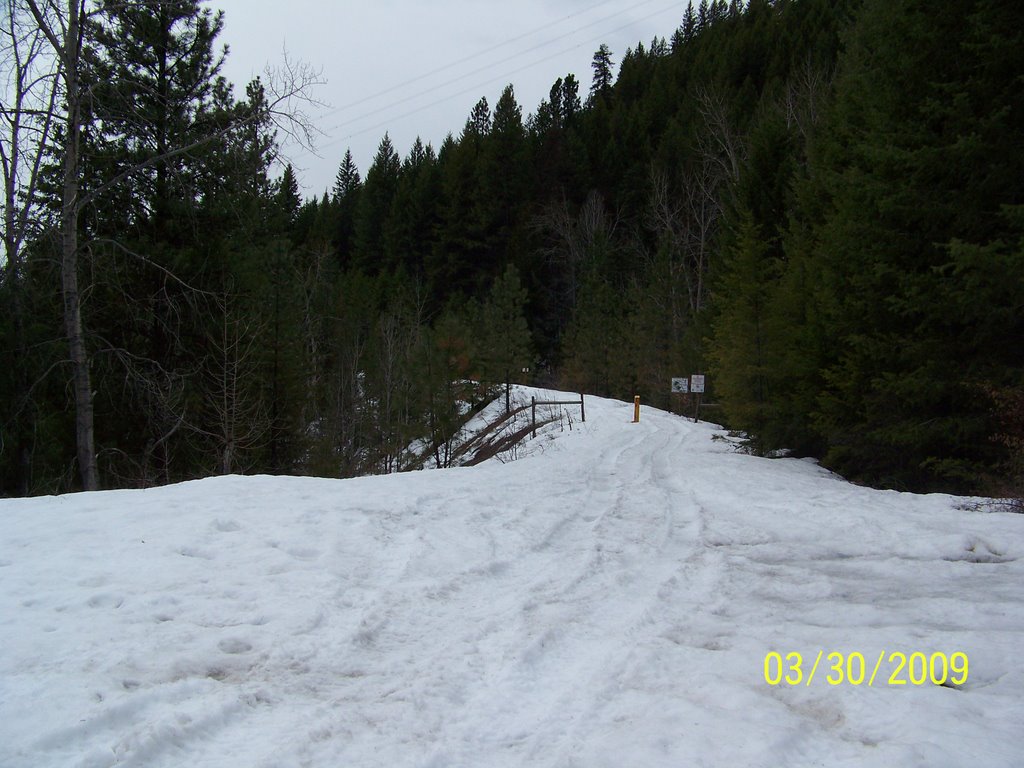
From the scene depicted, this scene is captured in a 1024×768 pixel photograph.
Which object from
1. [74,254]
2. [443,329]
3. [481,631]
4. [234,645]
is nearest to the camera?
[234,645]

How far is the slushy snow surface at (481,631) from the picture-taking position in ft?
10.7

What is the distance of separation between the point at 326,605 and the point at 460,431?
22.0m

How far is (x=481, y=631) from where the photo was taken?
479 centimetres

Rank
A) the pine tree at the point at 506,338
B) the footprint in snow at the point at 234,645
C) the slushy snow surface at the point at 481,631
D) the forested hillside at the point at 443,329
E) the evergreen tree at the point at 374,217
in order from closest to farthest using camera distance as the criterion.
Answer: the slushy snow surface at the point at 481,631 → the footprint in snow at the point at 234,645 → the forested hillside at the point at 443,329 → the pine tree at the point at 506,338 → the evergreen tree at the point at 374,217

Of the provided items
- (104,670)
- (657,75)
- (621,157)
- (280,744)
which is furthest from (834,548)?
(657,75)

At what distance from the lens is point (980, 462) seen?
10391mm

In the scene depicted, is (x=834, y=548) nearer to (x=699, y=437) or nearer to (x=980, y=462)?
(x=980, y=462)

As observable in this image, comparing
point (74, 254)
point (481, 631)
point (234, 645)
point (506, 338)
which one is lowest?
point (481, 631)

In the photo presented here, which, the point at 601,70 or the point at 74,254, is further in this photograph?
the point at 601,70

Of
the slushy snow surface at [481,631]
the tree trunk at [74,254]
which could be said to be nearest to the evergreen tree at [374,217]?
the tree trunk at [74,254]

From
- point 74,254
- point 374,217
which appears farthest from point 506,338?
point 374,217

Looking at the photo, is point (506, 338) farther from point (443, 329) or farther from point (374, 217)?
point (374, 217)

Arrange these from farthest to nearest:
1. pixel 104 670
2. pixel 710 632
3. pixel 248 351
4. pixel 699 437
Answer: pixel 699 437 < pixel 248 351 < pixel 710 632 < pixel 104 670

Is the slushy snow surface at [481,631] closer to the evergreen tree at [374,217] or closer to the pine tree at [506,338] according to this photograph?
the pine tree at [506,338]
